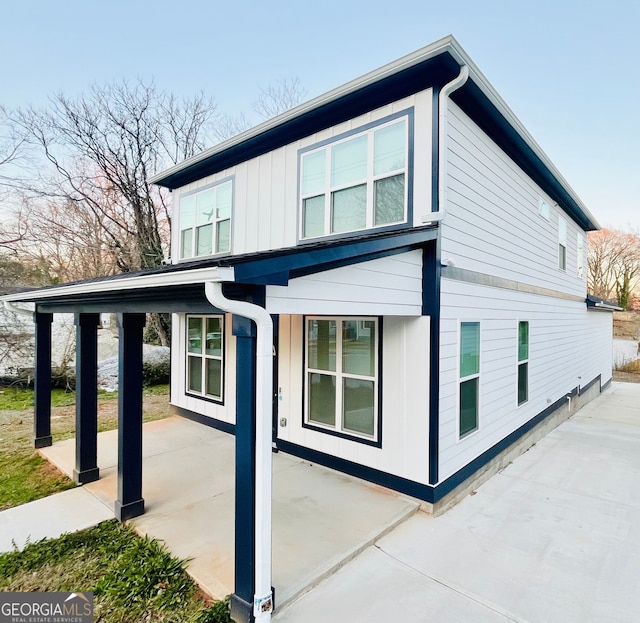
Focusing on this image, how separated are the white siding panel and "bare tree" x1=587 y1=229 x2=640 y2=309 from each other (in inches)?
870

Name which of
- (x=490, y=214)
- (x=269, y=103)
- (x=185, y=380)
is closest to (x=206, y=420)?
(x=185, y=380)

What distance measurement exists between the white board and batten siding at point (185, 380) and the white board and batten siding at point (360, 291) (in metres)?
3.60

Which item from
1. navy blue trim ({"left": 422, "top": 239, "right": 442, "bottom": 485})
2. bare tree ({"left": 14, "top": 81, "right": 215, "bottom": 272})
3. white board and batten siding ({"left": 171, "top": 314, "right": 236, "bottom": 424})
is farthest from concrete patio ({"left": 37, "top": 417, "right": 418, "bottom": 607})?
bare tree ({"left": 14, "top": 81, "right": 215, "bottom": 272})

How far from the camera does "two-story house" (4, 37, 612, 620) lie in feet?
9.01

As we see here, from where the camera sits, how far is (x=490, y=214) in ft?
18.4

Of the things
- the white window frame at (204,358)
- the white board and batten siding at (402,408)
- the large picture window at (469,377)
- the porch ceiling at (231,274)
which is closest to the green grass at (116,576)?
the porch ceiling at (231,274)

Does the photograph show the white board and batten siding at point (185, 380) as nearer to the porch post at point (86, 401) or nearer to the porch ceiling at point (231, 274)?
the porch post at point (86, 401)

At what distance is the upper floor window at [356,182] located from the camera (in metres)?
4.54

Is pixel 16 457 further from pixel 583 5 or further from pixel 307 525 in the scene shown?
pixel 583 5

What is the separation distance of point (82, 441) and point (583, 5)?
14.2 metres

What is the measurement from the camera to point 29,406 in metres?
8.87

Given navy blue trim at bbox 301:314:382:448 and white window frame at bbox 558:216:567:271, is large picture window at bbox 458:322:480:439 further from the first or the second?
white window frame at bbox 558:216:567:271

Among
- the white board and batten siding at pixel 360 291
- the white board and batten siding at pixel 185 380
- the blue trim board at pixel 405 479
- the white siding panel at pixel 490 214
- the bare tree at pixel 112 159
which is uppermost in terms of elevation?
the bare tree at pixel 112 159

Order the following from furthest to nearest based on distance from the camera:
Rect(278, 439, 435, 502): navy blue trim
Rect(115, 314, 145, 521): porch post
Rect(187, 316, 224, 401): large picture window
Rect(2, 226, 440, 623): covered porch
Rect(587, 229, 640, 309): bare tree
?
Rect(587, 229, 640, 309): bare tree, Rect(187, 316, 224, 401): large picture window, Rect(278, 439, 435, 502): navy blue trim, Rect(115, 314, 145, 521): porch post, Rect(2, 226, 440, 623): covered porch
